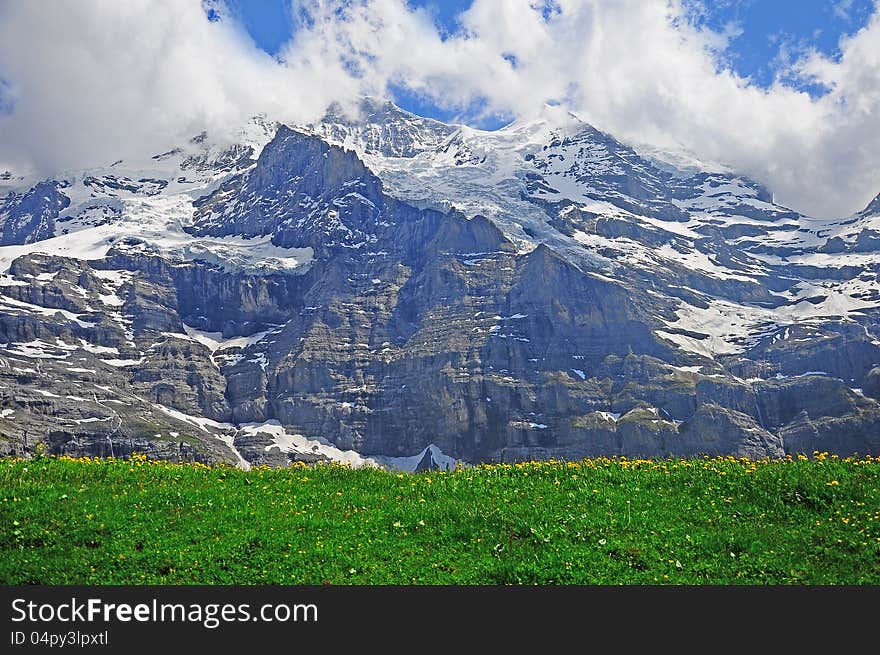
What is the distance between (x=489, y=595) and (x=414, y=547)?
3.31 m

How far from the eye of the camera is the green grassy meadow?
1812 centimetres

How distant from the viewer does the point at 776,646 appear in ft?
49.5

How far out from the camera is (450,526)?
67.3 feet

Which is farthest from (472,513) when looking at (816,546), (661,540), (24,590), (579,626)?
(24,590)

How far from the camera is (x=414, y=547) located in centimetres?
1947

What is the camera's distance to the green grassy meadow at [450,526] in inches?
714

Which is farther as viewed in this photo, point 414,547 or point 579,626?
point 414,547

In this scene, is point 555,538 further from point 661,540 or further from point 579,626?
point 579,626

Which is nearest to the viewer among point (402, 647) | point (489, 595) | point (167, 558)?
point (402, 647)

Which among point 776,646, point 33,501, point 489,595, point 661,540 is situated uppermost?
point 33,501

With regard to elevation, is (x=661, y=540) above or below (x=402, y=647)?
above

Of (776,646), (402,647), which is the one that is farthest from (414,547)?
(776,646)

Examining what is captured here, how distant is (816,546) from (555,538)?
17.6 ft

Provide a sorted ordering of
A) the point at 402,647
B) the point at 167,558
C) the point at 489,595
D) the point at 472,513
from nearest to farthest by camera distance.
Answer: the point at 402,647 < the point at 489,595 < the point at 167,558 < the point at 472,513
